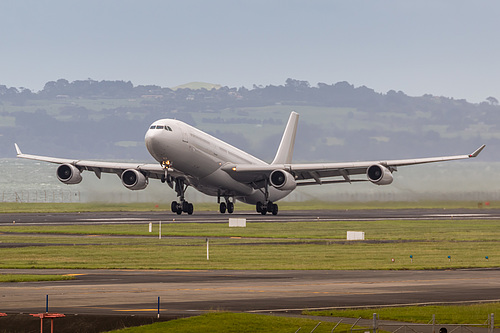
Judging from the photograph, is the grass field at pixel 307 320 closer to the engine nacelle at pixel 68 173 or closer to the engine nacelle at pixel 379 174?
the engine nacelle at pixel 379 174

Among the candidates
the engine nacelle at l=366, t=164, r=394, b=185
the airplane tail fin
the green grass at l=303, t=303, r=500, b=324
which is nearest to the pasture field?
the engine nacelle at l=366, t=164, r=394, b=185

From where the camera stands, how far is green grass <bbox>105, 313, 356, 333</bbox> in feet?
85.1

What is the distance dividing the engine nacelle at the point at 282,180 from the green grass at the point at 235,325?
61.0 metres

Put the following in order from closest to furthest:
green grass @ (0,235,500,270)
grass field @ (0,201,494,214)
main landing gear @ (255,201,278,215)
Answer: green grass @ (0,235,500,270) < main landing gear @ (255,201,278,215) < grass field @ (0,201,494,214)

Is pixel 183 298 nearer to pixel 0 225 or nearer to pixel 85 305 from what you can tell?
pixel 85 305

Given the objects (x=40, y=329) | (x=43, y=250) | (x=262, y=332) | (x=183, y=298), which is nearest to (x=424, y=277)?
(x=183, y=298)

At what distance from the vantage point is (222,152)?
87.9 m

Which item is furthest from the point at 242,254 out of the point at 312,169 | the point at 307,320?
the point at 312,169

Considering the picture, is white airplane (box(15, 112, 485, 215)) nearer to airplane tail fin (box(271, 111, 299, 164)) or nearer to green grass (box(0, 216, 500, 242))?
green grass (box(0, 216, 500, 242))

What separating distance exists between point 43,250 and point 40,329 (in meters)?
32.1

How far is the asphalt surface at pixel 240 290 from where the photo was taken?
30.5 m

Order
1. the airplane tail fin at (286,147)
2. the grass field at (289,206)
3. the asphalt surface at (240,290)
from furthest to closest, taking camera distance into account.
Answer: the grass field at (289,206), the airplane tail fin at (286,147), the asphalt surface at (240,290)

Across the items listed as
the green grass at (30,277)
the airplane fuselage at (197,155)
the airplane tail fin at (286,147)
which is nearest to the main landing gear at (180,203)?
the airplane fuselage at (197,155)

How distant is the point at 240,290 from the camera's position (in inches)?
1395
